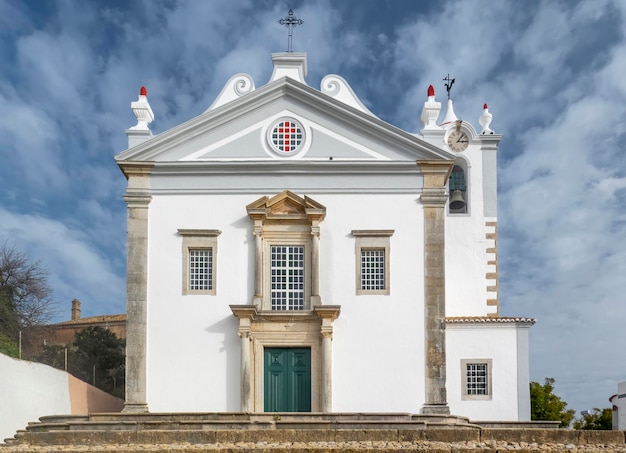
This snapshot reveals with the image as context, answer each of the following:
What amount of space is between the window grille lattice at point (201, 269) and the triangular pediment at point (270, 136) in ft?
7.38

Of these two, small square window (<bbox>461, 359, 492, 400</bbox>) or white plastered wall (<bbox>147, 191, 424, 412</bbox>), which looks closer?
white plastered wall (<bbox>147, 191, 424, 412</bbox>)

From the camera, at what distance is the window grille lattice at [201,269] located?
19.9m

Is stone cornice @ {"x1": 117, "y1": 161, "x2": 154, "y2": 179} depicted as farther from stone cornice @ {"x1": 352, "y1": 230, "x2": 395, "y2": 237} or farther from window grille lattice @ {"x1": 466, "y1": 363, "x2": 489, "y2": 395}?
window grille lattice @ {"x1": 466, "y1": 363, "x2": 489, "y2": 395}

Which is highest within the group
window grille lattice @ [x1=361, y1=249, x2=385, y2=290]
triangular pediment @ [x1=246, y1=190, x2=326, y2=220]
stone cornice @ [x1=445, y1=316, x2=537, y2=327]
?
triangular pediment @ [x1=246, y1=190, x2=326, y2=220]

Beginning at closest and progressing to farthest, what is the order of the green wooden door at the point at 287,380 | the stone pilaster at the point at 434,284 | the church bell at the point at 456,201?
1. the stone pilaster at the point at 434,284
2. the green wooden door at the point at 287,380
3. the church bell at the point at 456,201

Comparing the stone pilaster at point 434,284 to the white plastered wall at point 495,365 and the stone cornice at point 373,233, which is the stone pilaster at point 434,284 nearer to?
the stone cornice at point 373,233

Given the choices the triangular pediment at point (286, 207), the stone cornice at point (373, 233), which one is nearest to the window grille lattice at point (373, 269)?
the stone cornice at point (373, 233)

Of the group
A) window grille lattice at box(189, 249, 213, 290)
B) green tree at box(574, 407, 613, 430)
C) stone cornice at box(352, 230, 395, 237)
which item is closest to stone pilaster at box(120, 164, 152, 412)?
window grille lattice at box(189, 249, 213, 290)

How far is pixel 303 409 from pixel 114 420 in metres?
5.11

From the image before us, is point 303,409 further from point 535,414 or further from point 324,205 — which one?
point 535,414

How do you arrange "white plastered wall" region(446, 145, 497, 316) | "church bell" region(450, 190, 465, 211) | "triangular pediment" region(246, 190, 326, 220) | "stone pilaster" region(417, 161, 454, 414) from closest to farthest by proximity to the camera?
1. "stone pilaster" region(417, 161, 454, 414)
2. "triangular pediment" region(246, 190, 326, 220)
3. "white plastered wall" region(446, 145, 497, 316)
4. "church bell" region(450, 190, 465, 211)

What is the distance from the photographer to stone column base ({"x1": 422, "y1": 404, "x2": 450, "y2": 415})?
1914 centimetres

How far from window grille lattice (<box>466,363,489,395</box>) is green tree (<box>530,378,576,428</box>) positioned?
886cm

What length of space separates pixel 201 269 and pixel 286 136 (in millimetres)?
3795
